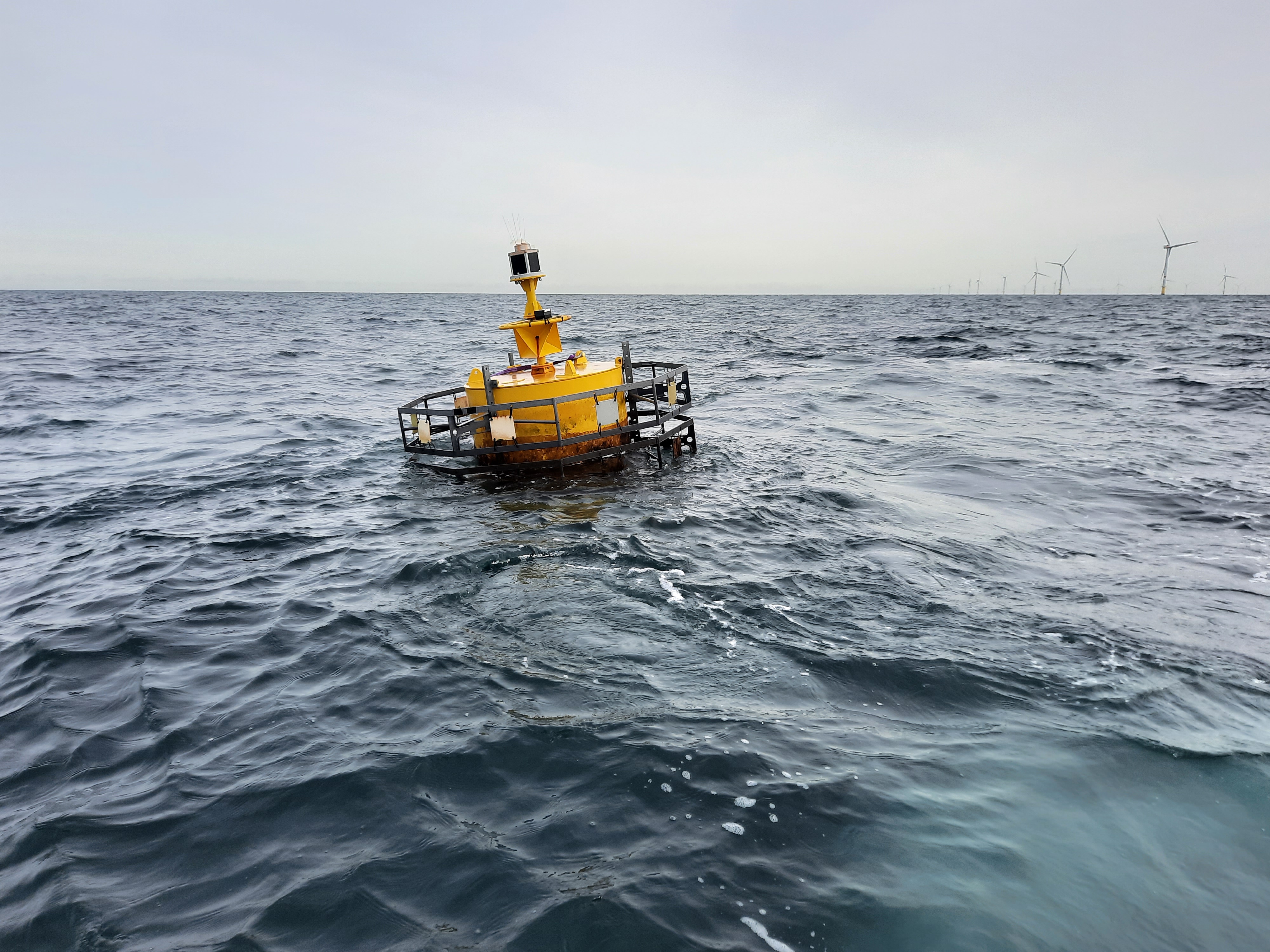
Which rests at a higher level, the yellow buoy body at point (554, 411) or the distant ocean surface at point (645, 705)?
the yellow buoy body at point (554, 411)

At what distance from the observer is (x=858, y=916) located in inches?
148

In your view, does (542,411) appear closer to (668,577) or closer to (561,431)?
(561,431)

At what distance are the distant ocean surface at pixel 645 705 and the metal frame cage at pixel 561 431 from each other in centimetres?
49

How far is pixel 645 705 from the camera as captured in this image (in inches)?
225

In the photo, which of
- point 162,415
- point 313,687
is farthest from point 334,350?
point 313,687

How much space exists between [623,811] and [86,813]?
142 inches

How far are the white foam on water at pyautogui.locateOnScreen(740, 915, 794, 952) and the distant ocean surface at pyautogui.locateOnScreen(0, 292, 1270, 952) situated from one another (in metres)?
0.02

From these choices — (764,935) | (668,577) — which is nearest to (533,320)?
(668,577)

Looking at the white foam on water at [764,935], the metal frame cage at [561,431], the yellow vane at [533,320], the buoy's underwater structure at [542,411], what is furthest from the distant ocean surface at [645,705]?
the yellow vane at [533,320]

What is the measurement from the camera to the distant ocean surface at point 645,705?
390cm

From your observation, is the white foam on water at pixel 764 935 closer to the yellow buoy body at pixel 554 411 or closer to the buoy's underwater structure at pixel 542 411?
the buoy's underwater structure at pixel 542 411

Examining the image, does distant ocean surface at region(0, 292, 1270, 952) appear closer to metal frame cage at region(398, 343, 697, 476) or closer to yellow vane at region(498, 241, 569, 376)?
metal frame cage at region(398, 343, 697, 476)

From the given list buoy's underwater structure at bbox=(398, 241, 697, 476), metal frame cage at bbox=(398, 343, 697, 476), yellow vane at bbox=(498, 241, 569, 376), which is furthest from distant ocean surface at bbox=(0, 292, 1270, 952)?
yellow vane at bbox=(498, 241, 569, 376)

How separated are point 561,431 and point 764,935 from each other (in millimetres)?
9296
